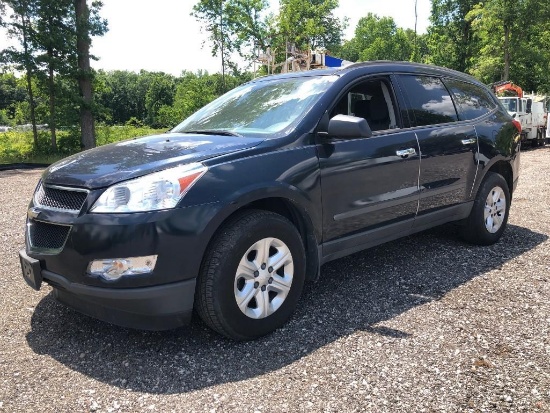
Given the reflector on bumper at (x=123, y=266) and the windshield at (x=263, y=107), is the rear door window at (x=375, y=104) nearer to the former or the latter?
the windshield at (x=263, y=107)

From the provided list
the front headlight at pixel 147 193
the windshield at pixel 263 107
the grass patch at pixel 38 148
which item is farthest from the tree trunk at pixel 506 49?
the front headlight at pixel 147 193

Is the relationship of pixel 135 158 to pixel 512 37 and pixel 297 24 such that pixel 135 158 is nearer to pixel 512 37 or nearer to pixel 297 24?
pixel 512 37

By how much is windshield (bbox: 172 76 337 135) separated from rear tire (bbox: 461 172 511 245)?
7.25ft

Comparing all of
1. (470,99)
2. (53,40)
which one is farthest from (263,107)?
(53,40)

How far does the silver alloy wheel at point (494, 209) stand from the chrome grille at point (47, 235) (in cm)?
402

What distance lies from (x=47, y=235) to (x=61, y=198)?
0.24 m

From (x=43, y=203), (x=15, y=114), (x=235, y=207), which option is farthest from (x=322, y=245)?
(x=15, y=114)

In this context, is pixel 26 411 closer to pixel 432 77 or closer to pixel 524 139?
pixel 432 77

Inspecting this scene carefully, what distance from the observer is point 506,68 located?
27.5 meters

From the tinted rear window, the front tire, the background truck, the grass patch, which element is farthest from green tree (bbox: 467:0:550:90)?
the front tire

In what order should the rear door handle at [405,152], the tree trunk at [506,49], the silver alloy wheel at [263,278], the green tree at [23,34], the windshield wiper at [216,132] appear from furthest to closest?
1. the tree trunk at [506,49]
2. the green tree at [23,34]
3. the rear door handle at [405,152]
4. the windshield wiper at [216,132]
5. the silver alloy wheel at [263,278]

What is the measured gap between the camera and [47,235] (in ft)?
9.50

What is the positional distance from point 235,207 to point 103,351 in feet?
3.98

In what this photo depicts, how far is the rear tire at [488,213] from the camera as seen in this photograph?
192 inches
